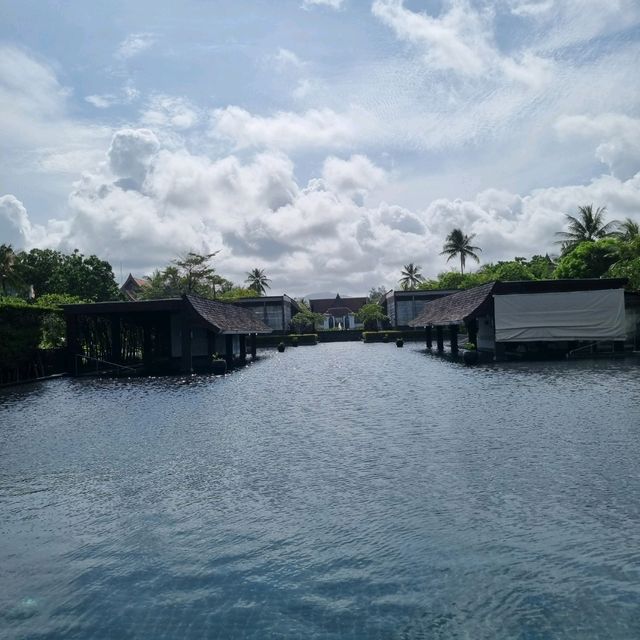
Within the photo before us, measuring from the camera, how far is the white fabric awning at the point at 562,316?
3519 cm

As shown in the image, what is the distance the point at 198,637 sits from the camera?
6.02m

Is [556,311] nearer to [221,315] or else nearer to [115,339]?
[221,315]

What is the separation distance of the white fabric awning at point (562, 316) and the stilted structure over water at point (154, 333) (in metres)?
16.7

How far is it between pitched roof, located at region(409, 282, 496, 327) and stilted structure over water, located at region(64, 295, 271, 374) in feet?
44.1

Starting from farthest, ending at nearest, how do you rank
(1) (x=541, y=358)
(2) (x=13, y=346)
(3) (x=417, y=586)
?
(1) (x=541, y=358) → (2) (x=13, y=346) → (3) (x=417, y=586)

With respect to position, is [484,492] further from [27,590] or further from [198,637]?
[27,590]

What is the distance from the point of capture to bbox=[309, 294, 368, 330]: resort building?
117 m

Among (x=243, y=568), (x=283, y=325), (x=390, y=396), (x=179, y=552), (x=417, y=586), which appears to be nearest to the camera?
(x=417, y=586)

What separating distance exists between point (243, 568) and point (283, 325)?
2792 inches

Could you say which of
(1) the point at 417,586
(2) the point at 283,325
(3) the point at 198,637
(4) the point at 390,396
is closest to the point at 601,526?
(1) the point at 417,586

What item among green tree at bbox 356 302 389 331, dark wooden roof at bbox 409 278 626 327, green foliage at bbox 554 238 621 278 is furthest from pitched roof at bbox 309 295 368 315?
dark wooden roof at bbox 409 278 626 327

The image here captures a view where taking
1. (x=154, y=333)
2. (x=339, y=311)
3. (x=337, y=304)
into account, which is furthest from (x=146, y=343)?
(x=337, y=304)

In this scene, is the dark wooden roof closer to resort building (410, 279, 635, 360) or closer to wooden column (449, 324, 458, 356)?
resort building (410, 279, 635, 360)

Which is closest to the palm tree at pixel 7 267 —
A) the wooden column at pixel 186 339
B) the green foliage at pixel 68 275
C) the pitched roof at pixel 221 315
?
the green foliage at pixel 68 275
